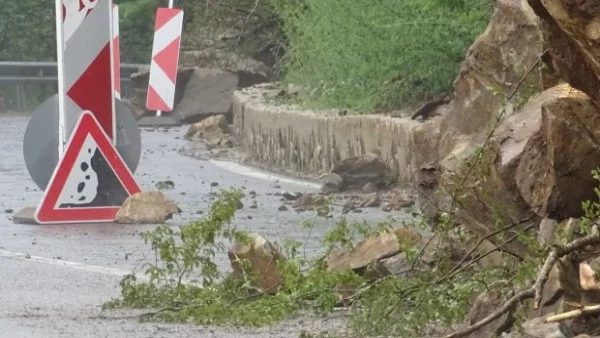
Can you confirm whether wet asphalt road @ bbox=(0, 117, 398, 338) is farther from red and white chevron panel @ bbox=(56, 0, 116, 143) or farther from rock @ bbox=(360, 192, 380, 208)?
red and white chevron panel @ bbox=(56, 0, 116, 143)

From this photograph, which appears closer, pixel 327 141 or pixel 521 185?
pixel 521 185

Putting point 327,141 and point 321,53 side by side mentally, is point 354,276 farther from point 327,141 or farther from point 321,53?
point 321,53

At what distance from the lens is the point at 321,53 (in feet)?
55.9

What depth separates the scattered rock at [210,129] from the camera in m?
21.4

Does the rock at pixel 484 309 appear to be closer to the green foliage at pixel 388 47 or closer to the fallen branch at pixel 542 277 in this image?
the fallen branch at pixel 542 277

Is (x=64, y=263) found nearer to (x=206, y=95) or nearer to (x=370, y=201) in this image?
(x=370, y=201)

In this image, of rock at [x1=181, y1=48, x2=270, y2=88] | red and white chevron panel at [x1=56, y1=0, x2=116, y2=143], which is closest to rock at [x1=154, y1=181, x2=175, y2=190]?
red and white chevron panel at [x1=56, y1=0, x2=116, y2=143]

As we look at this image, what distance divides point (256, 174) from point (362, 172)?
2.45 meters

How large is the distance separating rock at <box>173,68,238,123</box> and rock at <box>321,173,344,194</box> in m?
11.1

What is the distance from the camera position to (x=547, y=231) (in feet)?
20.0

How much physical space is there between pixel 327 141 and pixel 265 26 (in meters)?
10.2

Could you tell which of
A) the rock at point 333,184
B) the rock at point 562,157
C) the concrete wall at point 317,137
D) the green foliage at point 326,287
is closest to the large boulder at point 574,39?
the rock at point 562,157

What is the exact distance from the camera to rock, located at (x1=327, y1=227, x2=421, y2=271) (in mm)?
7368

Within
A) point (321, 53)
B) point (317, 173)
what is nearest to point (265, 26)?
point (321, 53)
